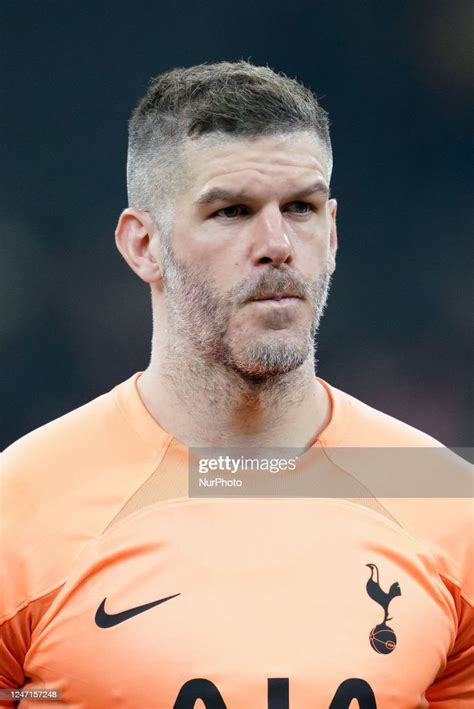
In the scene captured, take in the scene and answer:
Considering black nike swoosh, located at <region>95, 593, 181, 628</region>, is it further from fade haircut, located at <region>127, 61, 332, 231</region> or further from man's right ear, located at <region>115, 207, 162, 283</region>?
fade haircut, located at <region>127, 61, 332, 231</region>

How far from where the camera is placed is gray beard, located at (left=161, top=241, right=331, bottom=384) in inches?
105

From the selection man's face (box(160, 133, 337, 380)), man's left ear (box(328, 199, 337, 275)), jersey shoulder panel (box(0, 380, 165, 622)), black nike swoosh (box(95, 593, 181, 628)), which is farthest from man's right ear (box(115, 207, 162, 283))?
black nike swoosh (box(95, 593, 181, 628))

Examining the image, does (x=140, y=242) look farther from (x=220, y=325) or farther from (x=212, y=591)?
(x=212, y=591)

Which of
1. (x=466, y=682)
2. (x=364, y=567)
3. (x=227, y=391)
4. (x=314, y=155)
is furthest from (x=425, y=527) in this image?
(x=314, y=155)

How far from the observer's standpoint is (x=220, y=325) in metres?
2.72

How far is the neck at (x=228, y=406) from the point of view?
9.11 feet

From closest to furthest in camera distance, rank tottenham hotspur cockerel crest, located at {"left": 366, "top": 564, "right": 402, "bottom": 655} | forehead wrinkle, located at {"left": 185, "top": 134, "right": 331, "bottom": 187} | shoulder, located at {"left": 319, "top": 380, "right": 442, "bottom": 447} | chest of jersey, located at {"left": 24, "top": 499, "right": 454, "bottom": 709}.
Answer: chest of jersey, located at {"left": 24, "top": 499, "right": 454, "bottom": 709}
tottenham hotspur cockerel crest, located at {"left": 366, "top": 564, "right": 402, "bottom": 655}
forehead wrinkle, located at {"left": 185, "top": 134, "right": 331, "bottom": 187}
shoulder, located at {"left": 319, "top": 380, "right": 442, "bottom": 447}

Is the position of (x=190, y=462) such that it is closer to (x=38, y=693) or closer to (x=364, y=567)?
(x=364, y=567)

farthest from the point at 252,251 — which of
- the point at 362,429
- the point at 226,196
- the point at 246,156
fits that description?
the point at 362,429

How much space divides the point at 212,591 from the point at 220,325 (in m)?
0.74

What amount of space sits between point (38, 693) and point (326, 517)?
36.6 inches

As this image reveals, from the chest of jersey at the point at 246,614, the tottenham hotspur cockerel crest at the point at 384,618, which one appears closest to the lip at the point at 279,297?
the chest of jersey at the point at 246,614

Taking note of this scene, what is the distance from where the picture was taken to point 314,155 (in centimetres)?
283

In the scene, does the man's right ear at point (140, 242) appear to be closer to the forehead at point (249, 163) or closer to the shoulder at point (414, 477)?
the forehead at point (249, 163)
